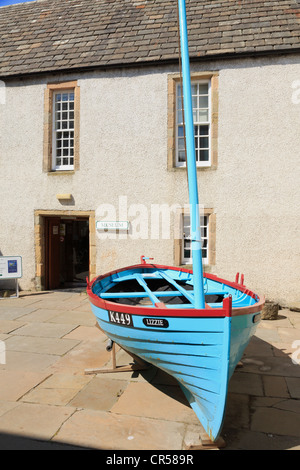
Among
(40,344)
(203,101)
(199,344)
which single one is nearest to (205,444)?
Answer: (199,344)

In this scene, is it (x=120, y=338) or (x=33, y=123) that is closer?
(x=120, y=338)

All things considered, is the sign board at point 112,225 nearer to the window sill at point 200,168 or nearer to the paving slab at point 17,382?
the window sill at point 200,168

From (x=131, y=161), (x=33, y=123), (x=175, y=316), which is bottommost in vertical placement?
(x=175, y=316)

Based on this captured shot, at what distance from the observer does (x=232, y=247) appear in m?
10.0

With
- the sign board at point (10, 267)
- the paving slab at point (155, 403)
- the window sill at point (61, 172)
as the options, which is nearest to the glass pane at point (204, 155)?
the window sill at point (61, 172)

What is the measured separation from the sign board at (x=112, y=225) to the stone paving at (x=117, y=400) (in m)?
3.93

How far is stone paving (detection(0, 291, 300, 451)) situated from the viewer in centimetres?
371

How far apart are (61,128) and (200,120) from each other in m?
4.20

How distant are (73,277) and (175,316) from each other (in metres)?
10.7

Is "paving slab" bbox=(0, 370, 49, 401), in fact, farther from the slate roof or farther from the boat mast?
the slate roof

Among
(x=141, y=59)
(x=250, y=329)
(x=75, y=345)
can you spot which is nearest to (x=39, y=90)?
(x=141, y=59)

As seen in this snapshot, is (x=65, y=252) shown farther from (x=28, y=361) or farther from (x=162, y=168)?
(x=28, y=361)

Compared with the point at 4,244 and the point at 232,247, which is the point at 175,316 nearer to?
the point at 232,247

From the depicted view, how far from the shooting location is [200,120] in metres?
10.6
